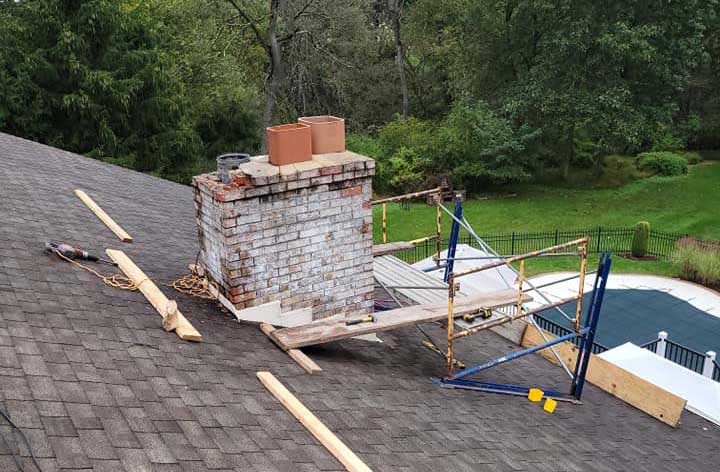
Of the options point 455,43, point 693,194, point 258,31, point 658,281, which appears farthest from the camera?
point 455,43

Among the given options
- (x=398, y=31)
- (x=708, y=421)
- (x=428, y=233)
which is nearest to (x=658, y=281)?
(x=428, y=233)

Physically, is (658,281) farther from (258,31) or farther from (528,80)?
(258,31)

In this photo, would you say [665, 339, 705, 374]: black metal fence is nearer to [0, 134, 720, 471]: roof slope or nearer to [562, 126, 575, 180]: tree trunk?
[0, 134, 720, 471]: roof slope

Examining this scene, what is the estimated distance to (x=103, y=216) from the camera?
10250mm

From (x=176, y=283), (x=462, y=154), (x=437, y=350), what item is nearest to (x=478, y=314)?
(x=437, y=350)

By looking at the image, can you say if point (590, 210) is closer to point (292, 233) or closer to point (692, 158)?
point (692, 158)

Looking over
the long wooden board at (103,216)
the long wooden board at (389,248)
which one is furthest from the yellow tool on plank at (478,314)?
the long wooden board at (103,216)

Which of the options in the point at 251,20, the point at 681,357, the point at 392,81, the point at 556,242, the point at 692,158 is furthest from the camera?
the point at 392,81

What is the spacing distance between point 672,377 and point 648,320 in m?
6.88

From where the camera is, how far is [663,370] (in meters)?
12.3

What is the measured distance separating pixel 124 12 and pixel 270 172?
936 inches

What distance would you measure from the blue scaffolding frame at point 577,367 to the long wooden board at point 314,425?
2.53 meters

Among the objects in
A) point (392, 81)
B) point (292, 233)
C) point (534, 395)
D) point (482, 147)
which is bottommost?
point (482, 147)

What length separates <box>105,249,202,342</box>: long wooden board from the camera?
21.5 ft
